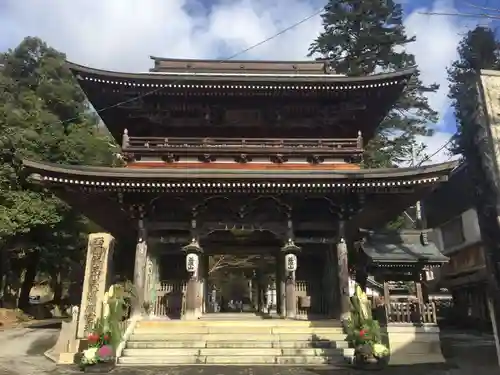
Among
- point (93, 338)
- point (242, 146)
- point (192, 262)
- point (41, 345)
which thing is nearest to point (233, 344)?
point (192, 262)

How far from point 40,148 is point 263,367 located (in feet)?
78.8

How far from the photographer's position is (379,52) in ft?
111

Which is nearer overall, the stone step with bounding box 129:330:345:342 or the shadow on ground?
the stone step with bounding box 129:330:345:342

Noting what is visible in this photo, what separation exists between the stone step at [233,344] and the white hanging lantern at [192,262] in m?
2.71

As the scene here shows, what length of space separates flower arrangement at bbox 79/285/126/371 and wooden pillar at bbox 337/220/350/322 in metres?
7.13

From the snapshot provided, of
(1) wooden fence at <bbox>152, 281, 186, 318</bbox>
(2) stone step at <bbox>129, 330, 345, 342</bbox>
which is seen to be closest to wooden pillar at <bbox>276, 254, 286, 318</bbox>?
(2) stone step at <bbox>129, 330, 345, 342</bbox>

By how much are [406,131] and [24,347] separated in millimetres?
29039

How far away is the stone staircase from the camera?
12.4 meters

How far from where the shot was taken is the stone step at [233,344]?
13016 mm

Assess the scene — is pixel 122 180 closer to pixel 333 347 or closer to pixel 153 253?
pixel 153 253

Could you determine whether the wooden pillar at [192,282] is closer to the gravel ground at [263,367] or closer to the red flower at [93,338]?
the gravel ground at [263,367]

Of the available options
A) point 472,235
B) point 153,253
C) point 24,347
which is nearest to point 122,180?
point 153,253

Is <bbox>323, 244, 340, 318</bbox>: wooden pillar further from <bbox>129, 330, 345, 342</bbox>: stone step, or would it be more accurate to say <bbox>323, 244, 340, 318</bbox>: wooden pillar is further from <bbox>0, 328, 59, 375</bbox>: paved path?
<bbox>0, 328, 59, 375</bbox>: paved path

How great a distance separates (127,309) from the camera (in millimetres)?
14453
